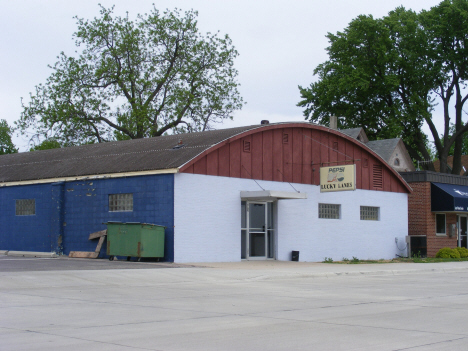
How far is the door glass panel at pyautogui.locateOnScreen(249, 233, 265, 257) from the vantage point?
2477cm

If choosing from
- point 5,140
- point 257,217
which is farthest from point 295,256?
point 5,140

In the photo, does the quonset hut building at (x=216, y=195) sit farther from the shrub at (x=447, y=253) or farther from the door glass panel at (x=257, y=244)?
the shrub at (x=447, y=253)

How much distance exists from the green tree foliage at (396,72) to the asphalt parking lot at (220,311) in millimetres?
39119

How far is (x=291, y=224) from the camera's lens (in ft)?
84.8

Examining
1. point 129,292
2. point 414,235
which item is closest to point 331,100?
point 414,235

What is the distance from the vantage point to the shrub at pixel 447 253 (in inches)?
1209

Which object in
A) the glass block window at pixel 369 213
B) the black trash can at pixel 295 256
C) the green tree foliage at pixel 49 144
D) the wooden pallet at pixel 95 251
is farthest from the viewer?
the green tree foliage at pixel 49 144

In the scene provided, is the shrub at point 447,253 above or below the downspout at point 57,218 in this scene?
below

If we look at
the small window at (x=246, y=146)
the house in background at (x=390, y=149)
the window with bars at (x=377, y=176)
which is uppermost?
the house in background at (x=390, y=149)

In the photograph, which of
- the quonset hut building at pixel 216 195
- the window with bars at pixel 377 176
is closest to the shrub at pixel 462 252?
the quonset hut building at pixel 216 195

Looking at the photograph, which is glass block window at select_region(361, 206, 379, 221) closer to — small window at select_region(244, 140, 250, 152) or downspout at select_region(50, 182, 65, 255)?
small window at select_region(244, 140, 250, 152)

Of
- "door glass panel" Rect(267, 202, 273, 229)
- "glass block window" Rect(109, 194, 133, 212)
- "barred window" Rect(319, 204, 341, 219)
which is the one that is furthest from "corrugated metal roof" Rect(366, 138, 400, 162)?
"glass block window" Rect(109, 194, 133, 212)

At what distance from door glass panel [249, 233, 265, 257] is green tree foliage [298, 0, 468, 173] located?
30654mm

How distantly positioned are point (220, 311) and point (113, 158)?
1620 cm
